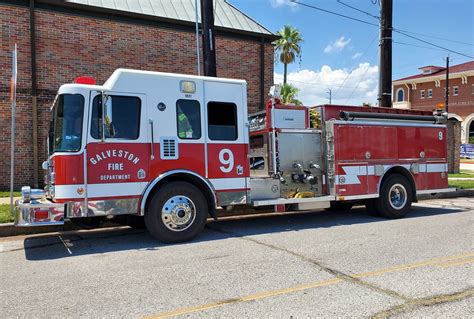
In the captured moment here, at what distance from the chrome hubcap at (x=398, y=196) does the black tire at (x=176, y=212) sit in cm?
465

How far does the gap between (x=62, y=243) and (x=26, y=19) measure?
8874 mm

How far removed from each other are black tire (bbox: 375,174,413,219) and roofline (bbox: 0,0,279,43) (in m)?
9.37

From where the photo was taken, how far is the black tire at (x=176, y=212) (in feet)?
22.6

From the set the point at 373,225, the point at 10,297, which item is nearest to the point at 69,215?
the point at 10,297

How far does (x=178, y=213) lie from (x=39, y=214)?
6.80ft

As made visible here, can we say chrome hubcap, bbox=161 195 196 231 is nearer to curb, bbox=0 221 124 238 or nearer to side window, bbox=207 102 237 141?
side window, bbox=207 102 237 141

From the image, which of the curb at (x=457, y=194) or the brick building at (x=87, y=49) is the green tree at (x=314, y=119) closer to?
the curb at (x=457, y=194)

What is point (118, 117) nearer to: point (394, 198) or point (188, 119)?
point (188, 119)

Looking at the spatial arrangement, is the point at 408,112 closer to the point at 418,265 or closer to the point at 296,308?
the point at 418,265

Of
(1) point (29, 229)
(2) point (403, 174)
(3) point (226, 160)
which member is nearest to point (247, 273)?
(3) point (226, 160)

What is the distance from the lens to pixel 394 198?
9.69 m

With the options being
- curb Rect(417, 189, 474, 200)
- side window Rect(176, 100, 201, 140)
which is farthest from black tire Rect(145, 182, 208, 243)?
curb Rect(417, 189, 474, 200)

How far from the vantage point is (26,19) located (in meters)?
13.0

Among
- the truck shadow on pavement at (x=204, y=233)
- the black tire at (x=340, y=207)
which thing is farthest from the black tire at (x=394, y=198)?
the black tire at (x=340, y=207)
